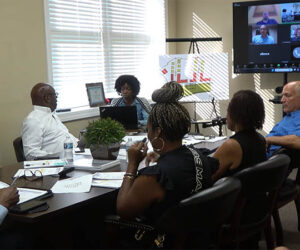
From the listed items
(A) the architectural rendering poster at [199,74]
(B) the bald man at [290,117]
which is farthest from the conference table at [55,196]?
(A) the architectural rendering poster at [199,74]

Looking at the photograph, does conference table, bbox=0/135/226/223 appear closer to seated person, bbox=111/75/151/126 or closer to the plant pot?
A: the plant pot

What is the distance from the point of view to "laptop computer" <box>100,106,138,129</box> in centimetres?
369

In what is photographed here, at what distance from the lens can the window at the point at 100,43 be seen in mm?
4535

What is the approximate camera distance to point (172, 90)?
197 cm

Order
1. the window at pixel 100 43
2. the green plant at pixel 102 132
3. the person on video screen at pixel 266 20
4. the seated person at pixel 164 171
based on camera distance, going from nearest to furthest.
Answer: the seated person at pixel 164 171 → the green plant at pixel 102 132 → the window at pixel 100 43 → the person on video screen at pixel 266 20

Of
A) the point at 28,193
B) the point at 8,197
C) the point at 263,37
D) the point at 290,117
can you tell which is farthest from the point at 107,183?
the point at 263,37

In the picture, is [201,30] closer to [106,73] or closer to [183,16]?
[183,16]

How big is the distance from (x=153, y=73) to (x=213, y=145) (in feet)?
10.1

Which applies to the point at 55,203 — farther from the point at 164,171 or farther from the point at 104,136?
the point at 104,136

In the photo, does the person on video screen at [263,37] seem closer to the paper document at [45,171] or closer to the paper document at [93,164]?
the paper document at [93,164]

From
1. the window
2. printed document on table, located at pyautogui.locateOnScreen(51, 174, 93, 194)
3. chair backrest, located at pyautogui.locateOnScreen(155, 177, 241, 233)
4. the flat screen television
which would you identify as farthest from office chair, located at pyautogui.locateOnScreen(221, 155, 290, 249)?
the flat screen television

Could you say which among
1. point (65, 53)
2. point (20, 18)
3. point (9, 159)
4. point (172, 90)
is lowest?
point (9, 159)

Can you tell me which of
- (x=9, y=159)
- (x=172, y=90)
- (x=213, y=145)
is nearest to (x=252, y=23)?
(x=213, y=145)

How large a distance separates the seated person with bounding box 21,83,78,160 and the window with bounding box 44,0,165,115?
41.0 inches
